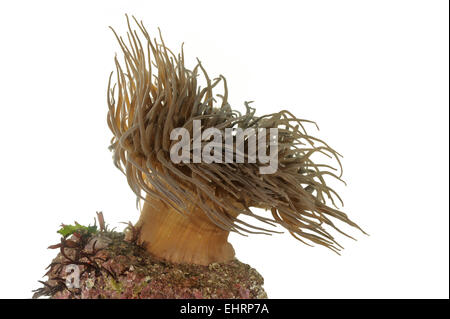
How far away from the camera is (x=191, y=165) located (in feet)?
5.25

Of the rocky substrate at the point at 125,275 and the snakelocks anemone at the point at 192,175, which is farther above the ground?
the snakelocks anemone at the point at 192,175

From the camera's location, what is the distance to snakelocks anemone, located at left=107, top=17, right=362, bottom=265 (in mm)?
1647

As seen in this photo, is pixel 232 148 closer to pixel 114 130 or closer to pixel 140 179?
pixel 140 179

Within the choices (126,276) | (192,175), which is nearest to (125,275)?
(126,276)

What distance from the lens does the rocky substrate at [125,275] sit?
A: 67.2 inches

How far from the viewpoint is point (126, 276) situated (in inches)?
67.4

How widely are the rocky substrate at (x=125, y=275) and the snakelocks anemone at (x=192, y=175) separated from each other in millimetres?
83

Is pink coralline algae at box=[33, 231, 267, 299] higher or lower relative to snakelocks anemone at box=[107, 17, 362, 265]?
lower

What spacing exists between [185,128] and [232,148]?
20cm

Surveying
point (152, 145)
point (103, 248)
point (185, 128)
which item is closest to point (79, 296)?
point (103, 248)

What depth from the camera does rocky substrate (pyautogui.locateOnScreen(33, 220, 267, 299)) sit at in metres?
1.71

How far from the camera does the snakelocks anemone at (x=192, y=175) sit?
1.65 meters

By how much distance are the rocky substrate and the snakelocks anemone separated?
0.08m

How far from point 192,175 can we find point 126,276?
0.48 metres
